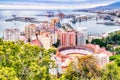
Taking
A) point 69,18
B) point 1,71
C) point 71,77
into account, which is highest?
point 1,71

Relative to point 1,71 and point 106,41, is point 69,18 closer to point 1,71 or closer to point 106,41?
point 106,41

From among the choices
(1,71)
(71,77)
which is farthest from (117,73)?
(1,71)

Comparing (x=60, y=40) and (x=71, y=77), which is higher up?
(x=71, y=77)

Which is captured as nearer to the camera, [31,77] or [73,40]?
[31,77]

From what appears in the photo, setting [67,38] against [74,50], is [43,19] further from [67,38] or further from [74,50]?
[74,50]

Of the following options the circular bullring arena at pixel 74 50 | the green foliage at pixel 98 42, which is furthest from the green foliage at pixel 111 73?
the green foliage at pixel 98 42

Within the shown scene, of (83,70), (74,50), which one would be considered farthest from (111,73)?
(74,50)

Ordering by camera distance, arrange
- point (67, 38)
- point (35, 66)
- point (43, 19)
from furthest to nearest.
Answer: point (43, 19)
point (67, 38)
point (35, 66)

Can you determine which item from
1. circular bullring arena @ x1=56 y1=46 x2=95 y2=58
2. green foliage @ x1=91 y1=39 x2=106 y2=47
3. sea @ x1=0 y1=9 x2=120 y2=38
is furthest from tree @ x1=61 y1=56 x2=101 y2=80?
sea @ x1=0 y1=9 x2=120 y2=38

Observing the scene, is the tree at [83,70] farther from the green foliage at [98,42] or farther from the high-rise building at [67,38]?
the green foliage at [98,42]
